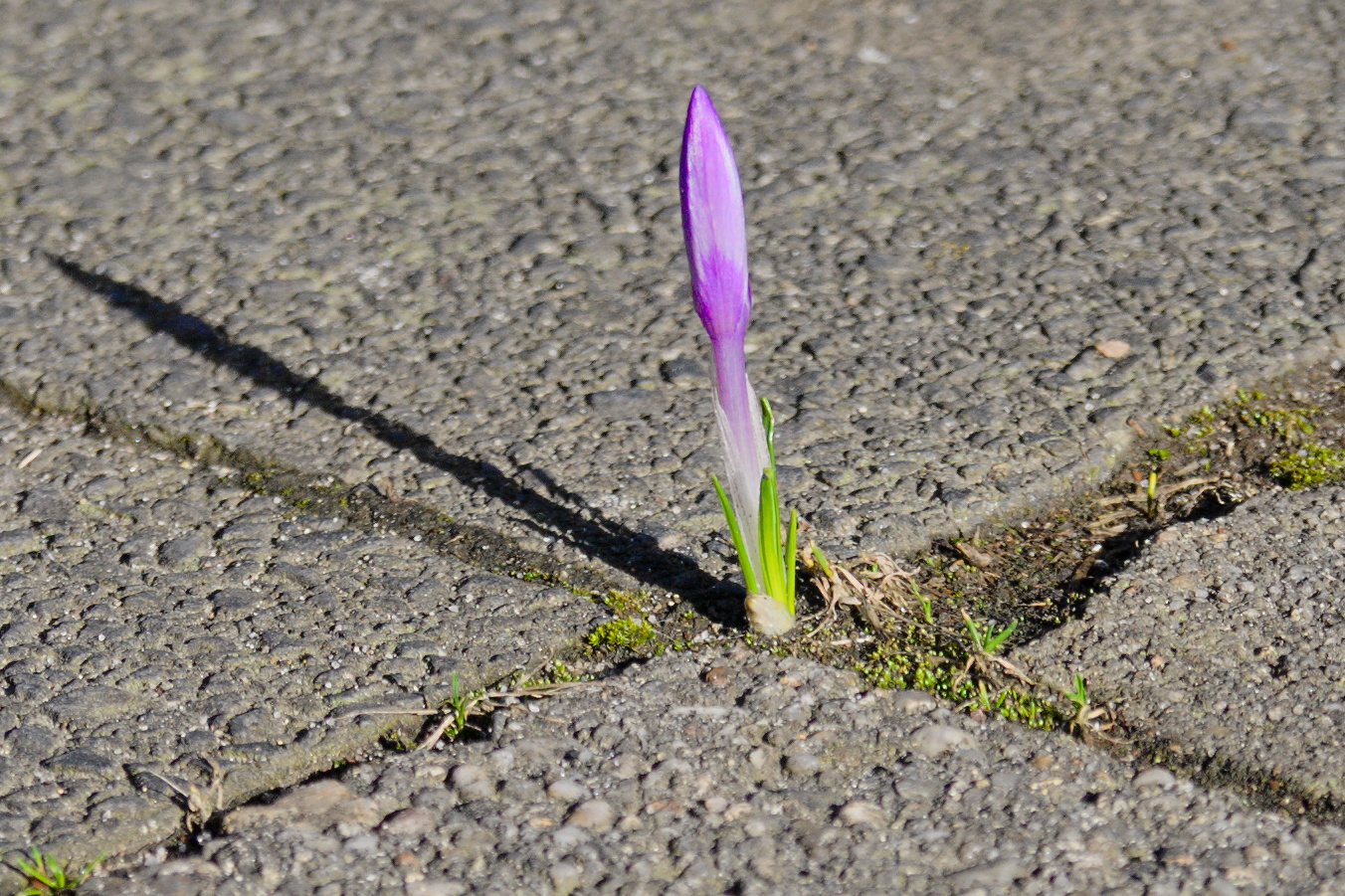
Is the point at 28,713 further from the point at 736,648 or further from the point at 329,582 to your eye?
the point at 736,648

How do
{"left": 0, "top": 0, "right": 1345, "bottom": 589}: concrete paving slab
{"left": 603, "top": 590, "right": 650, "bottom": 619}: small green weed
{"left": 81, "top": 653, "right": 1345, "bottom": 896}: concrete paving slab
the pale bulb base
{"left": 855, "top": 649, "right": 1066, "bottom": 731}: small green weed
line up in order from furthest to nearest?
{"left": 0, "top": 0, "right": 1345, "bottom": 589}: concrete paving slab → {"left": 603, "top": 590, "right": 650, "bottom": 619}: small green weed → the pale bulb base → {"left": 855, "top": 649, "right": 1066, "bottom": 731}: small green weed → {"left": 81, "top": 653, "right": 1345, "bottom": 896}: concrete paving slab

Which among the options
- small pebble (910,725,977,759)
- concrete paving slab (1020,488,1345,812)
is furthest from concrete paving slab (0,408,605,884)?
concrete paving slab (1020,488,1345,812)

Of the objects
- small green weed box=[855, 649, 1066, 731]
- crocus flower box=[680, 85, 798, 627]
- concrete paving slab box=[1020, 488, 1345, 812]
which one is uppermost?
crocus flower box=[680, 85, 798, 627]

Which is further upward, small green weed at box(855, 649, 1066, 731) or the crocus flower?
the crocus flower

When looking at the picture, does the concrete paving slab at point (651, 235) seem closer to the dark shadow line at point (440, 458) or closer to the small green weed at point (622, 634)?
the dark shadow line at point (440, 458)

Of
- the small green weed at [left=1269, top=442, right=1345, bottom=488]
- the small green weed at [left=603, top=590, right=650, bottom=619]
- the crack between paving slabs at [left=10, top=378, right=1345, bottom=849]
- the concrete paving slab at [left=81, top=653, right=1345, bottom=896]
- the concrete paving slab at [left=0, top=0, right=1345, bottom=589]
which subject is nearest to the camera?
the concrete paving slab at [left=81, top=653, right=1345, bottom=896]

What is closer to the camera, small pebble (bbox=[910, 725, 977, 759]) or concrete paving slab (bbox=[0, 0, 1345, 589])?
Result: small pebble (bbox=[910, 725, 977, 759])

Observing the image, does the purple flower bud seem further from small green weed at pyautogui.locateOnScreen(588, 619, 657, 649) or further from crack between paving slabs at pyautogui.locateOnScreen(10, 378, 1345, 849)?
crack between paving slabs at pyautogui.locateOnScreen(10, 378, 1345, 849)
